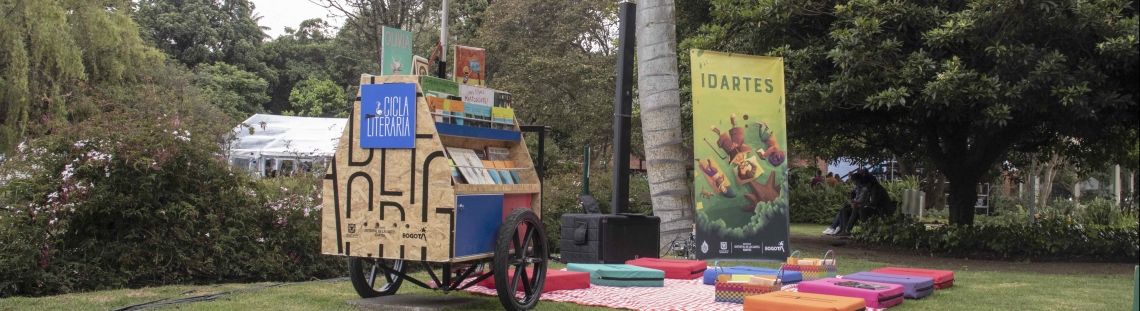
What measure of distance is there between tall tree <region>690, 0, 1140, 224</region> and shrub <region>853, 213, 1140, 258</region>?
4.07 feet

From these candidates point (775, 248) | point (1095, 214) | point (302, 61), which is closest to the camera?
point (775, 248)

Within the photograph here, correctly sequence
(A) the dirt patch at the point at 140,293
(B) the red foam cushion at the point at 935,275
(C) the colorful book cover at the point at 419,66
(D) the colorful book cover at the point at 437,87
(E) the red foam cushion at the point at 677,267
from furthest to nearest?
(E) the red foam cushion at the point at 677,267, (B) the red foam cushion at the point at 935,275, (A) the dirt patch at the point at 140,293, (C) the colorful book cover at the point at 419,66, (D) the colorful book cover at the point at 437,87

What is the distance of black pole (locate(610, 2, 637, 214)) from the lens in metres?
10.2

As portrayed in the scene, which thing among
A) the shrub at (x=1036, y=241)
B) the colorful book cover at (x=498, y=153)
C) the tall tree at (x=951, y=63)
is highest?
the tall tree at (x=951, y=63)

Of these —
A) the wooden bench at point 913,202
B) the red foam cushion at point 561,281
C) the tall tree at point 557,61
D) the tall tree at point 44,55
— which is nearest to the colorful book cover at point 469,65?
the red foam cushion at point 561,281

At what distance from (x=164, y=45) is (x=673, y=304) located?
4845 cm

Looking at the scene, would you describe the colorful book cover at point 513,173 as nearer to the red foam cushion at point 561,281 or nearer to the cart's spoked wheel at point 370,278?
the red foam cushion at point 561,281

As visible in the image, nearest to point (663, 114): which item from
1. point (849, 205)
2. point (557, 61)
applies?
point (849, 205)

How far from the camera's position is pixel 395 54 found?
21.9 ft

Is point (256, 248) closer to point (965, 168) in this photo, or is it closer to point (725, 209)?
point (725, 209)

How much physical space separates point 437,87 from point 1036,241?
33.7ft

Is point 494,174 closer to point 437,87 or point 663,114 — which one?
point 437,87

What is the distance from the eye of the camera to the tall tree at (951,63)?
9430 mm

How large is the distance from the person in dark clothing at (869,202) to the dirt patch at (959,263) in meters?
1.46
